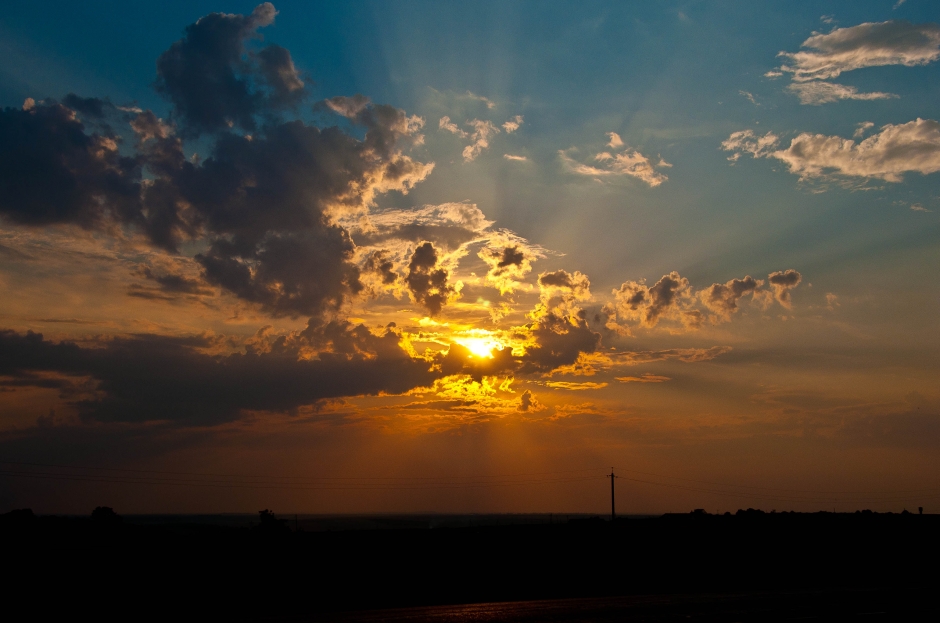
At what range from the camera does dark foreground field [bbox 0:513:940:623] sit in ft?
98.4

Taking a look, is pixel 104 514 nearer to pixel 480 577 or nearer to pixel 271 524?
pixel 271 524

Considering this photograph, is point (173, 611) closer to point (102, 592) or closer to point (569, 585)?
point (102, 592)

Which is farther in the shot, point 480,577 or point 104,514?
point 104,514

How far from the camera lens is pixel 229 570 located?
4334 centimetres

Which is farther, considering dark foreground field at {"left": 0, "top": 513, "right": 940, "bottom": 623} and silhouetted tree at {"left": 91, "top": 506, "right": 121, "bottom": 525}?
silhouetted tree at {"left": 91, "top": 506, "right": 121, "bottom": 525}

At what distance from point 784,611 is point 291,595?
25.1 m

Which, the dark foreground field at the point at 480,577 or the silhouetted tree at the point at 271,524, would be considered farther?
the silhouetted tree at the point at 271,524

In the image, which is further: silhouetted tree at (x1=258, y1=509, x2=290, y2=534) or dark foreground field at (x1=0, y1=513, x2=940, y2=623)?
silhouetted tree at (x1=258, y1=509, x2=290, y2=534)

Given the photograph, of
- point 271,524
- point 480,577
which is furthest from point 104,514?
point 480,577

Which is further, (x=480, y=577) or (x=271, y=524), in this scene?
(x=271, y=524)

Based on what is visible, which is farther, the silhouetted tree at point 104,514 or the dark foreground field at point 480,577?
the silhouetted tree at point 104,514

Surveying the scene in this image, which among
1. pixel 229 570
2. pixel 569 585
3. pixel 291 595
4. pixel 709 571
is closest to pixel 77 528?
pixel 229 570

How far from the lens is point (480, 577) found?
4669 centimetres

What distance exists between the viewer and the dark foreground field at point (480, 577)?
30000mm
